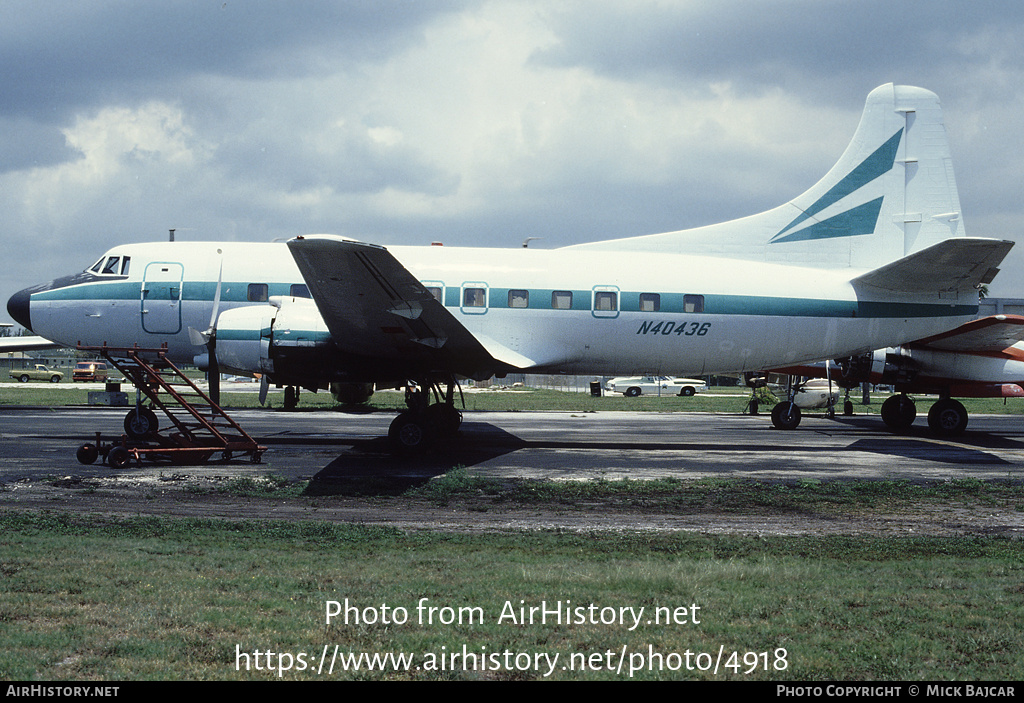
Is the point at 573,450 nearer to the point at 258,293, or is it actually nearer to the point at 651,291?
the point at 651,291

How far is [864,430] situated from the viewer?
25.3m

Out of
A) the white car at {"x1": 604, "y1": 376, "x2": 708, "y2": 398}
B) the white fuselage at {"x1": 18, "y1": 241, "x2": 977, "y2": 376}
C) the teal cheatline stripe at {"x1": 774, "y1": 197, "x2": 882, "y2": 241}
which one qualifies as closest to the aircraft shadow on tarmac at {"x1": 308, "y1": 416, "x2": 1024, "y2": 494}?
the white fuselage at {"x1": 18, "y1": 241, "x2": 977, "y2": 376}

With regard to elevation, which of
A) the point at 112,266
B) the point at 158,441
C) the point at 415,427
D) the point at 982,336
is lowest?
the point at 158,441

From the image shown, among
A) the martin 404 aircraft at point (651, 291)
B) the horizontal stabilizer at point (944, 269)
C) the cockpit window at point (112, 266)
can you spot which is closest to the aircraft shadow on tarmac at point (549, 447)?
the martin 404 aircraft at point (651, 291)

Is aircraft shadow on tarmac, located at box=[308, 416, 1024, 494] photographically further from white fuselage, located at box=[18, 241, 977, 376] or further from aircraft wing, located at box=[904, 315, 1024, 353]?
aircraft wing, located at box=[904, 315, 1024, 353]

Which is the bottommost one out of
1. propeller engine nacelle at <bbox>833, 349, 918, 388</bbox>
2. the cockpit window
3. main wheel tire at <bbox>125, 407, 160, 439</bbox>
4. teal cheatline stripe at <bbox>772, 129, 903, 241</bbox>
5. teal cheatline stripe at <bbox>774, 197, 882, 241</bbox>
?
main wheel tire at <bbox>125, 407, 160, 439</bbox>

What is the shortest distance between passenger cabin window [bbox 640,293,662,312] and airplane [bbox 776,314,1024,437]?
347 inches

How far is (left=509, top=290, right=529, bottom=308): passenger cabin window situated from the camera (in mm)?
18422

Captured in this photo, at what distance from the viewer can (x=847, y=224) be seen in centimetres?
1981

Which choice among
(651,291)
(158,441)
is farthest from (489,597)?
(651,291)

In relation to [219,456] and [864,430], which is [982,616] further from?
[864,430]

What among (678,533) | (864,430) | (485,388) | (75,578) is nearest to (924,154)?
(864,430)

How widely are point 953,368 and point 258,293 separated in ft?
65.8

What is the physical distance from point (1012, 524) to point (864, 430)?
51.6 ft
